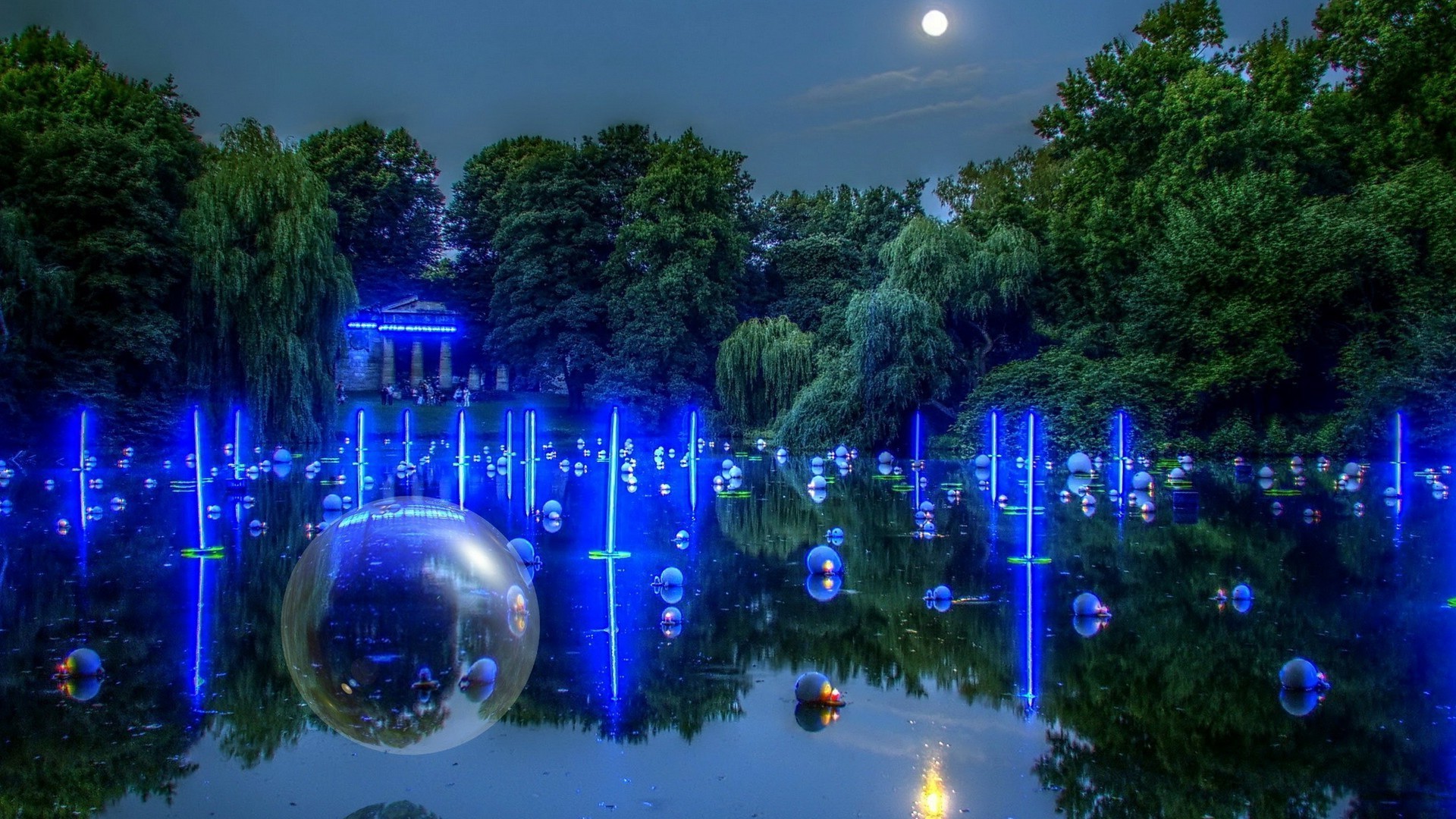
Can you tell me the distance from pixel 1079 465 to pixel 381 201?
1454 inches

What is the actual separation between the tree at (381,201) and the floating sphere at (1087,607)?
1795 inches

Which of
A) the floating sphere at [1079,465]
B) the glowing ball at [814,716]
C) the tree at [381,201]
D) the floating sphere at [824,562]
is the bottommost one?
the glowing ball at [814,716]

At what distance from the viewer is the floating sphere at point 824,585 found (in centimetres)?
1220

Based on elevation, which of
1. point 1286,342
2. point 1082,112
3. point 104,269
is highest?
point 1082,112

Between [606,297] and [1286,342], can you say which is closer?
[1286,342]

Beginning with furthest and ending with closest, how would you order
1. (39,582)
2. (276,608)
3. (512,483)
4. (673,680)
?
(512,483), (39,582), (276,608), (673,680)

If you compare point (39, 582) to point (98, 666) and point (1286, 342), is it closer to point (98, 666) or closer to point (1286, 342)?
point (98, 666)

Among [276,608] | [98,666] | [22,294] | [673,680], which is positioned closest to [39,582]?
[276,608]

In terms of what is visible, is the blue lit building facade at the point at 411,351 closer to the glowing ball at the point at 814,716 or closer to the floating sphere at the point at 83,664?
the floating sphere at the point at 83,664

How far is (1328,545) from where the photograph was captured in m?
15.7

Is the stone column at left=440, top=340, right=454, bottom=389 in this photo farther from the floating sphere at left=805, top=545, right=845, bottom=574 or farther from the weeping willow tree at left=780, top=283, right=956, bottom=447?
the floating sphere at left=805, top=545, right=845, bottom=574

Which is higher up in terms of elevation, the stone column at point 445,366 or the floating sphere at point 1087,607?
the stone column at point 445,366

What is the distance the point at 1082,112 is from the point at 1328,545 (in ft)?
86.7

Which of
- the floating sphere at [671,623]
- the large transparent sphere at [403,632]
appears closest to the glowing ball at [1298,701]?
the floating sphere at [671,623]
